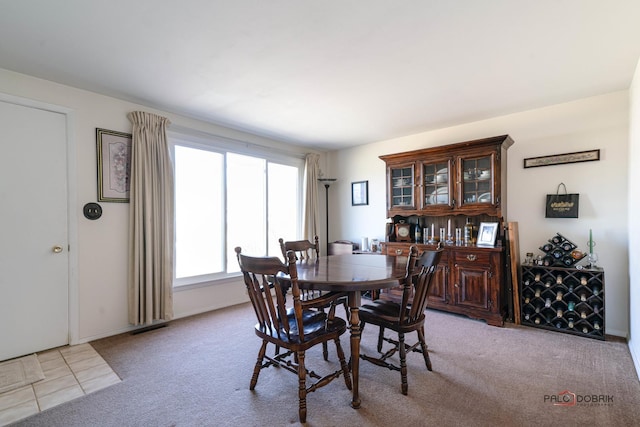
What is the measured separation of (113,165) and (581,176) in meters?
5.06

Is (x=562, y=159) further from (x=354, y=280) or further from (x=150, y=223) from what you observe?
(x=150, y=223)

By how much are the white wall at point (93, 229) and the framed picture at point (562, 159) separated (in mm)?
4576

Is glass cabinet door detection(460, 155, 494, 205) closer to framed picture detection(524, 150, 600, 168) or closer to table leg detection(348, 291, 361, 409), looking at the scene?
framed picture detection(524, 150, 600, 168)

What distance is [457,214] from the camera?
12.5 ft

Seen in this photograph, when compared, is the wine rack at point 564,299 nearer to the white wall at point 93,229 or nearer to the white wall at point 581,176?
the white wall at point 581,176

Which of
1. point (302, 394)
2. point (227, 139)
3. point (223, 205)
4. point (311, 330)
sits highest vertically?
point (227, 139)

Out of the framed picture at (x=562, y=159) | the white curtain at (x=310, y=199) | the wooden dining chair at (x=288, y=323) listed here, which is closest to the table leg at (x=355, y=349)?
the wooden dining chair at (x=288, y=323)

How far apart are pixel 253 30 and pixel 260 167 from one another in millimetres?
2738

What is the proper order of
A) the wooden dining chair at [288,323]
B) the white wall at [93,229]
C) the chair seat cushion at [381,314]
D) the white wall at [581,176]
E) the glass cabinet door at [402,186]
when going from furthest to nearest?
the glass cabinet door at [402,186] < the white wall at [581,176] < the white wall at [93,229] < the chair seat cushion at [381,314] < the wooden dining chair at [288,323]

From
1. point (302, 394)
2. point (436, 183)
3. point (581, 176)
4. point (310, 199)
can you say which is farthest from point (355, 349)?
point (310, 199)

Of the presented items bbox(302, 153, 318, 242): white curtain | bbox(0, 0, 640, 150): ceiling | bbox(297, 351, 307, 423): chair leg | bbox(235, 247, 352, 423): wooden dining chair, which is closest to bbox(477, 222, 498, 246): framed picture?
bbox(0, 0, 640, 150): ceiling

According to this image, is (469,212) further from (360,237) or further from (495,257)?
(360,237)

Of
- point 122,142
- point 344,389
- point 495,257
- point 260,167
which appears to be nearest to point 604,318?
point 495,257

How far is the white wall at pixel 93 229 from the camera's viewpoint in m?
2.94
